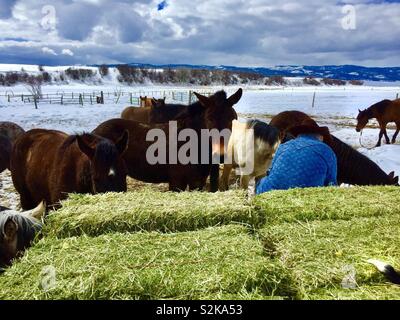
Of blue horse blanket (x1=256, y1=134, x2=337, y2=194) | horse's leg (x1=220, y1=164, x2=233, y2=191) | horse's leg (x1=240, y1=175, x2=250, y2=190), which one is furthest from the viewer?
horse's leg (x1=220, y1=164, x2=233, y2=191)

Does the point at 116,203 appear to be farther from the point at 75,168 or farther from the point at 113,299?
the point at 75,168

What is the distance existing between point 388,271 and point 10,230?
2.89 metres

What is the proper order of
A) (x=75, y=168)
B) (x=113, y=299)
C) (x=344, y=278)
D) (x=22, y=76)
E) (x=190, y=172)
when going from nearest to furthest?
(x=113, y=299) < (x=344, y=278) < (x=75, y=168) < (x=190, y=172) < (x=22, y=76)

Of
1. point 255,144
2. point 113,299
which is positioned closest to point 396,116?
point 255,144

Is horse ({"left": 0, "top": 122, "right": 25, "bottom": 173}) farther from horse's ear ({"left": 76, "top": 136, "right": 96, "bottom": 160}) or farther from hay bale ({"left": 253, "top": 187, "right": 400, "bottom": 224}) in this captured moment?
hay bale ({"left": 253, "top": 187, "right": 400, "bottom": 224})

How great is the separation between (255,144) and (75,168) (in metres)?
3.32

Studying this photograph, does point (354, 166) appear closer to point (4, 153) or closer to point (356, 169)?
point (356, 169)

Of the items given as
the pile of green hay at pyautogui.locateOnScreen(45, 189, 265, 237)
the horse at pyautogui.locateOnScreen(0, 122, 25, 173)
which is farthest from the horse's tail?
the horse at pyautogui.locateOnScreen(0, 122, 25, 173)

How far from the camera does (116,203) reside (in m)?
2.97

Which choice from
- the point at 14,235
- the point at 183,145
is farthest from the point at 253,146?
the point at 14,235

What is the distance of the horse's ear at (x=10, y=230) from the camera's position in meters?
2.71

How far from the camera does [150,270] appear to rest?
78.2 inches

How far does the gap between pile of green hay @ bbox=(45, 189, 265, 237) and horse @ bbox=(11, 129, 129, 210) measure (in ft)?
2.52

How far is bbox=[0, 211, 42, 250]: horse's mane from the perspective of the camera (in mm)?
2736
